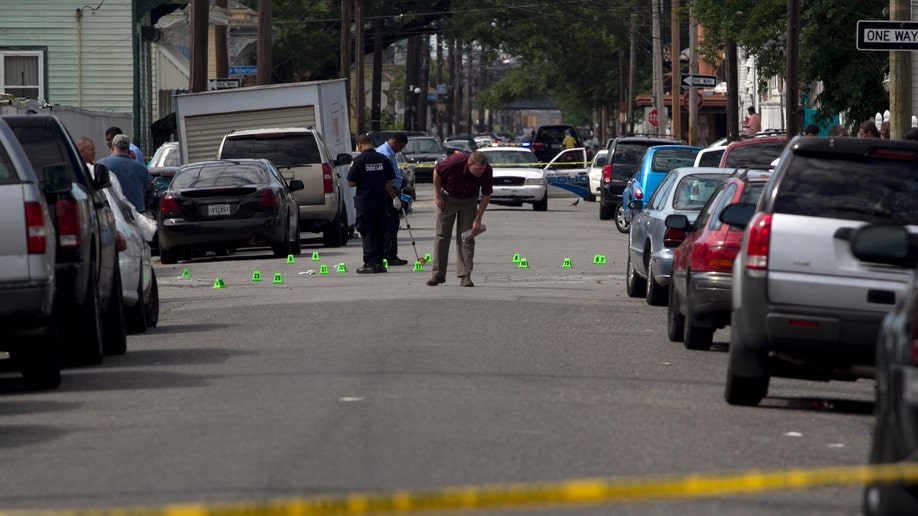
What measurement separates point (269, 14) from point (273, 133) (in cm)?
1437

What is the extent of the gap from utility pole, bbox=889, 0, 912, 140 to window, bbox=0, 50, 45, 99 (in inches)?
1053

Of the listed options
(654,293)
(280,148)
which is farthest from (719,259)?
(280,148)

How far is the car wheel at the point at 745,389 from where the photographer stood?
9.80 metres

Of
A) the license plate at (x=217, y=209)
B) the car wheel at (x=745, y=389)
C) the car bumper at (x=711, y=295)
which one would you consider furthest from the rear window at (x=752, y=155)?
the car wheel at (x=745, y=389)

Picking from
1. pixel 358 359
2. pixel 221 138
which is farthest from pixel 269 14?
pixel 358 359

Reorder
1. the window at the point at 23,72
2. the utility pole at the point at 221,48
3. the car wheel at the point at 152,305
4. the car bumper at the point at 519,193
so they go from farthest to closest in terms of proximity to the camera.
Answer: the window at the point at 23,72
the car bumper at the point at 519,193
the utility pole at the point at 221,48
the car wheel at the point at 152,305

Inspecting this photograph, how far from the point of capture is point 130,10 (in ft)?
136

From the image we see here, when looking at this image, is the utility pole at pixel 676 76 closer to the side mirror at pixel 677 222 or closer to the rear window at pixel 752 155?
the rear window at pixel 752 155

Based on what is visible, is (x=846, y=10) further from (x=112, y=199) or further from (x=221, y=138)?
(x=112, y=199)

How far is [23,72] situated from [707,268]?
3202 cm

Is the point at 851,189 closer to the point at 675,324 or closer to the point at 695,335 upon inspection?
the point at 695,335

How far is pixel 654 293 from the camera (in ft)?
55.5

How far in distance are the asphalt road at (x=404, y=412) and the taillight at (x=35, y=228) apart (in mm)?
938

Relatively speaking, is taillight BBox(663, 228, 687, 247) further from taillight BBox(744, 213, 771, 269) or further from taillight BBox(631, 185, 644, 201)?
taillight BBox(631, 185, 644, 201)
